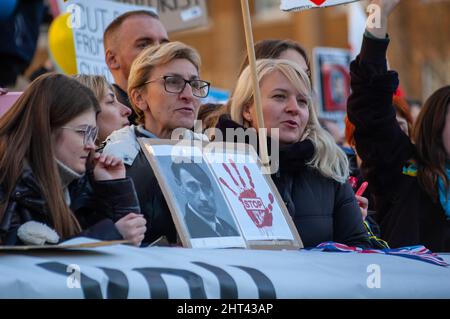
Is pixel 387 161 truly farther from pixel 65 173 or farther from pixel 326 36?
pixel 326 36

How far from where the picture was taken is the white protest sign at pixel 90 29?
6.66 metres

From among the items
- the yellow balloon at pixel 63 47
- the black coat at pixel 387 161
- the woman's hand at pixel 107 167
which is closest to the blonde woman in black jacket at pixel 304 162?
the black coat at pixel 387 161

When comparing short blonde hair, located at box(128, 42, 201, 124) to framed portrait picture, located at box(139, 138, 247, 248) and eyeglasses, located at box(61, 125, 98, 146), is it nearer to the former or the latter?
framed portrait picture, located at box(139, 138, 247, 248)

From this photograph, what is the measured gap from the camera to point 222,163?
4180mm

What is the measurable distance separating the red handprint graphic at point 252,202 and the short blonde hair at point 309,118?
1.32 feet

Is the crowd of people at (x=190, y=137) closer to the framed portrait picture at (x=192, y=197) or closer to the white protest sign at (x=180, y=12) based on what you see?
the framed portrait picture at (x=192, y=197)

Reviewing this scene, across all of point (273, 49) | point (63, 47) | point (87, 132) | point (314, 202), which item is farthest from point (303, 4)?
point (63, 47)

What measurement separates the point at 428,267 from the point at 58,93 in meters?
1.48

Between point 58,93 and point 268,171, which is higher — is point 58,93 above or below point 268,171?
above
